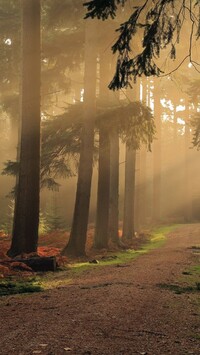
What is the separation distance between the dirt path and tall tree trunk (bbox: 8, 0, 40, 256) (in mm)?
4110

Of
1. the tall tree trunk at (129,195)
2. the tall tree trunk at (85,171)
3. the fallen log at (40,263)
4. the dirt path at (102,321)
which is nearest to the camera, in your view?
the dirt path at (102,321)

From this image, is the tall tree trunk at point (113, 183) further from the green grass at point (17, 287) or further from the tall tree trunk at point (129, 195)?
the green grass at point (17, 287)

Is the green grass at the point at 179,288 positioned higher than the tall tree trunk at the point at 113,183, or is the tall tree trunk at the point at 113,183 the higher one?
the tall tree trunk at the point at 113,183

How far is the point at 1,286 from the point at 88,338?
13.3 ft

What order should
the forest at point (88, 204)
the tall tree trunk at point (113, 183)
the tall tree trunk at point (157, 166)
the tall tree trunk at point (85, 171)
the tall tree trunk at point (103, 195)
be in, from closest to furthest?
the forest at point (88, 204) < the tall tree trunk at point (85, 171) < the tall tree trunk at point (103, 195) < the tall tree trunk at point (113, 183) < the tall tree trunk at point (157, 166)

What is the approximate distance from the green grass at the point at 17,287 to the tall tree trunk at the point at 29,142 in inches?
135

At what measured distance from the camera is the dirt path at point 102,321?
4.53m

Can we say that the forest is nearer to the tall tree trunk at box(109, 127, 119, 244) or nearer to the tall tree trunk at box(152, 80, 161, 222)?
the tall tree trunk at box(109, 127, 119, 244)

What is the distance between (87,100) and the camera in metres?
14.9

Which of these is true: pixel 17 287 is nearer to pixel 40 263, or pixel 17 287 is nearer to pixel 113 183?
pixel 40 263

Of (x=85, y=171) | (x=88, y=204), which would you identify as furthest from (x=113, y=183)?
(x=85, y=171)

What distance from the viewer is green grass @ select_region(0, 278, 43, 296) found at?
793 centimetres

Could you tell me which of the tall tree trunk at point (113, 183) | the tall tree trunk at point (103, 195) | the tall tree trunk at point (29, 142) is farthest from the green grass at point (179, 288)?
the tall tree trunk at point (113, 183)

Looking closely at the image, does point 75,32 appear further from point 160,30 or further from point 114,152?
point 160,30
